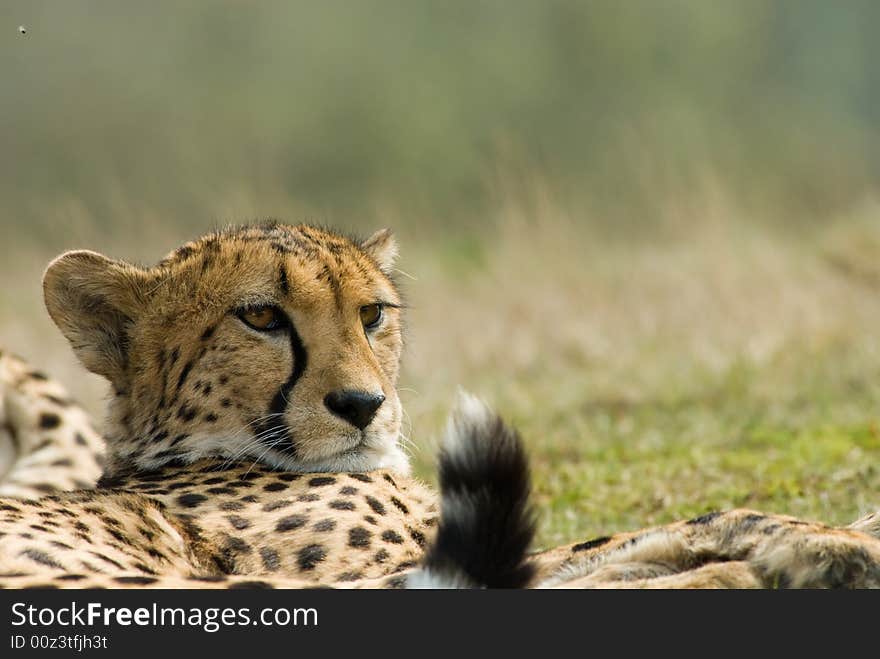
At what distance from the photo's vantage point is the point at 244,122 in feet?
77.4

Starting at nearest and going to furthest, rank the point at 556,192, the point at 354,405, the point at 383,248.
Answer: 1. the point at 354,405
2. the point at 383,248
3. the point at 556,192

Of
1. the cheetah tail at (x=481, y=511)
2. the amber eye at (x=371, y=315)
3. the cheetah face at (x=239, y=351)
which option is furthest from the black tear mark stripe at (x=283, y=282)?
the cheetah tail at (x=481, y=511)

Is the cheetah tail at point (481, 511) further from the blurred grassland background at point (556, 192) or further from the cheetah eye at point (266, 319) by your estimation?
the blurred grassland background at point (556, 192)

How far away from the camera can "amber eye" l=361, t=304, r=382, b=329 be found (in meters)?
3.35

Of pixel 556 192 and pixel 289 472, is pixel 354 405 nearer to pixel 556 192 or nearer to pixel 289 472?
pixel 289 472

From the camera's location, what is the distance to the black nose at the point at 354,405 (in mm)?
3102

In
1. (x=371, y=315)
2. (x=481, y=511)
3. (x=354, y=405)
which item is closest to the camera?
(x=481, y=511)

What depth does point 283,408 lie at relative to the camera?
317cm

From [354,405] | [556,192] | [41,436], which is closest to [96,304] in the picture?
[354,405]

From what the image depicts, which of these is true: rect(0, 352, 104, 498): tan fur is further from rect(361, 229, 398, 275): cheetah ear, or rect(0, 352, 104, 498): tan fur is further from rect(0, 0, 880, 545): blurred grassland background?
rect(0, 0, 880, 545): blurred grassland background

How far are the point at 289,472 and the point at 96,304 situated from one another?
0.64 metres
